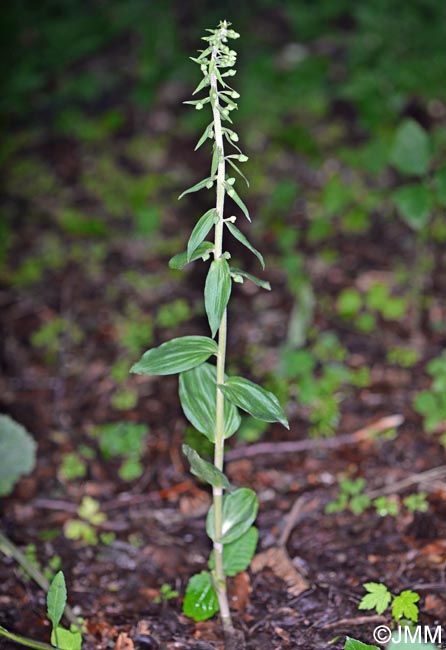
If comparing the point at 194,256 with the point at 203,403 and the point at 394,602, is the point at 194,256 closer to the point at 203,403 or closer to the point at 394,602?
the point at 203,403

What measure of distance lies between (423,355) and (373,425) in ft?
1.95

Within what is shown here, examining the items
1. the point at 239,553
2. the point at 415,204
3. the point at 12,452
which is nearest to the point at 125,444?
the point at 12,452

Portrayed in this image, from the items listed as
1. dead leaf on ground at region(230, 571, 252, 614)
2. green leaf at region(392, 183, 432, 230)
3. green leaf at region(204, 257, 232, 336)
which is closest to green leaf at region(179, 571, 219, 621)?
dead leaf on ground at region(230, 571, 252, 614)

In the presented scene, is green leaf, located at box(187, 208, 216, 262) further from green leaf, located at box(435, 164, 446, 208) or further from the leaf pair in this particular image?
green leaf, located at box(435, 164, 446, 208)

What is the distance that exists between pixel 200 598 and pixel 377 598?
659 millimetres

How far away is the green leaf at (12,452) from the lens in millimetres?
3059

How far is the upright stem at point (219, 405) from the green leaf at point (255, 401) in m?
0.06

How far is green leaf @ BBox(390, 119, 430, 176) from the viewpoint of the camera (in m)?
3.63

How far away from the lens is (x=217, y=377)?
7.52 feet

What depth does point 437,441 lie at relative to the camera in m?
3.35

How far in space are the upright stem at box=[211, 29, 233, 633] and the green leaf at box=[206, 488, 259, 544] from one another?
5 cm

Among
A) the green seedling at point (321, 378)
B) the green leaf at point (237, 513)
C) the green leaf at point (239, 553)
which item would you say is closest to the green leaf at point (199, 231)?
the green leaf at point (237, 513)

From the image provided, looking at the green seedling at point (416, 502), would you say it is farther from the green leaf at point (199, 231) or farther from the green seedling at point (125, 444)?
the green leaf at point (199, 231)

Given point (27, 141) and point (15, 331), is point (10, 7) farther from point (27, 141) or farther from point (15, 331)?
point (15, 331)
